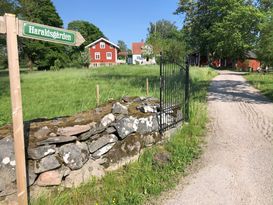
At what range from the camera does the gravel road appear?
4.12 meters

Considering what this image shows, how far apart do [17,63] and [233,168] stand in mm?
3965

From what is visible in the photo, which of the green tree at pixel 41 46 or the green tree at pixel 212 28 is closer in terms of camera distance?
the green tree at pixel 212 28

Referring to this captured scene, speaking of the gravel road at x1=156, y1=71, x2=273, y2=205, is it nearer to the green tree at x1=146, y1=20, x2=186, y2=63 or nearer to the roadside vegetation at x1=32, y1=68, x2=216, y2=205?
the roadside vegetation at x1=32, y1=68, x2=216, y2=205

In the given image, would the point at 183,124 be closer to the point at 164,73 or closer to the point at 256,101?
the point at 164,73

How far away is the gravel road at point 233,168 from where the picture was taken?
4121mm

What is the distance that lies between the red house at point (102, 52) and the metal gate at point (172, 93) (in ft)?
200

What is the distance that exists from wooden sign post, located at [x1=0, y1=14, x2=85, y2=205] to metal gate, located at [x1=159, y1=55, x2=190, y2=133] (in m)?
3.20

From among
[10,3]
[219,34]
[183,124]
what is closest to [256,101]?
[183,124]

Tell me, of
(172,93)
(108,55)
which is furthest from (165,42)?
(172,93)

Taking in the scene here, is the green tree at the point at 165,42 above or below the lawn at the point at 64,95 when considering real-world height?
above

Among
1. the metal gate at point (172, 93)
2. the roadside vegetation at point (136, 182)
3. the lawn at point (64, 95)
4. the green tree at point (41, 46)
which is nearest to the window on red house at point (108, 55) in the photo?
the green tree at point (41, 46)

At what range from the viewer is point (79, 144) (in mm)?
4574

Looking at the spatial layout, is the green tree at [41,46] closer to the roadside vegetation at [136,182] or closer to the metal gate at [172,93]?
the metal gate at [172,93]

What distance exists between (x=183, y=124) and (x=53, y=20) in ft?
178
